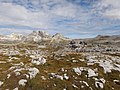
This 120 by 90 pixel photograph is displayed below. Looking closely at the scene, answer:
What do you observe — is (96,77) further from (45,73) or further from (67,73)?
(45,73)

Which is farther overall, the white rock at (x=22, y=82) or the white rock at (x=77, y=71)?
the white rock at (x=77, y=71)

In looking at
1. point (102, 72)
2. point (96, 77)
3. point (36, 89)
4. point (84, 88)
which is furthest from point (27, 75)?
point (102, 72)

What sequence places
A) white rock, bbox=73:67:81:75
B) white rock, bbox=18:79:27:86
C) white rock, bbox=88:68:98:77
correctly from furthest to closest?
white rock, bbox=73:67:81:75 → white rock, bbox=88:68:98:77 → white rock, bbox=18:79:27:86

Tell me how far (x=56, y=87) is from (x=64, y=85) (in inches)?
83.6

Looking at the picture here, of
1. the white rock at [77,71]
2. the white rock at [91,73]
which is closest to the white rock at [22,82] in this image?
the white rock at [77,71]

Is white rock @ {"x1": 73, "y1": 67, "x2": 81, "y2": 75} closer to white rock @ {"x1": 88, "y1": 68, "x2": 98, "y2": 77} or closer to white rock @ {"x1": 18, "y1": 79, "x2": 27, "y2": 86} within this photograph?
white rock @ {"x1": 88, "y1": 68, "x2": 98, "y2": 77}

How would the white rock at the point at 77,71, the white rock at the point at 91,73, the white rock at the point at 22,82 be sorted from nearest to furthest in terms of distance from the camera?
the white rock at the point at 22,82, the white rock at the point at 91,73, the white rock at the point at 77,71

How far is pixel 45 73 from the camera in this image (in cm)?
5141

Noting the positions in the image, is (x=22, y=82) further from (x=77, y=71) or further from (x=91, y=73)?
(x=91, y=73)

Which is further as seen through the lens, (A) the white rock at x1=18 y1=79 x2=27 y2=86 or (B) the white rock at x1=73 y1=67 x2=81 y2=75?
(B) the white rock at x1=73 y1=67 x2=81 y2=75

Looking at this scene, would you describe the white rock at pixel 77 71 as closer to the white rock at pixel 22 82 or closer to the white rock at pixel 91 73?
the white rock at pixel 91 73

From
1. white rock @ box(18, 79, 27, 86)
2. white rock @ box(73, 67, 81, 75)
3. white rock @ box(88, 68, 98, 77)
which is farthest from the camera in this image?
white rock @ box(73, 67, 81, 75)

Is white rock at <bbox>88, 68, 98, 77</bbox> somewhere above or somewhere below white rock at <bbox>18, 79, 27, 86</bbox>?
above

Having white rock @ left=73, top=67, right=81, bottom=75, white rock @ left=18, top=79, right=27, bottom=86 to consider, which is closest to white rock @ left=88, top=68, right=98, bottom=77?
white rock @ left=73, top=67, right=81, bottom=75
